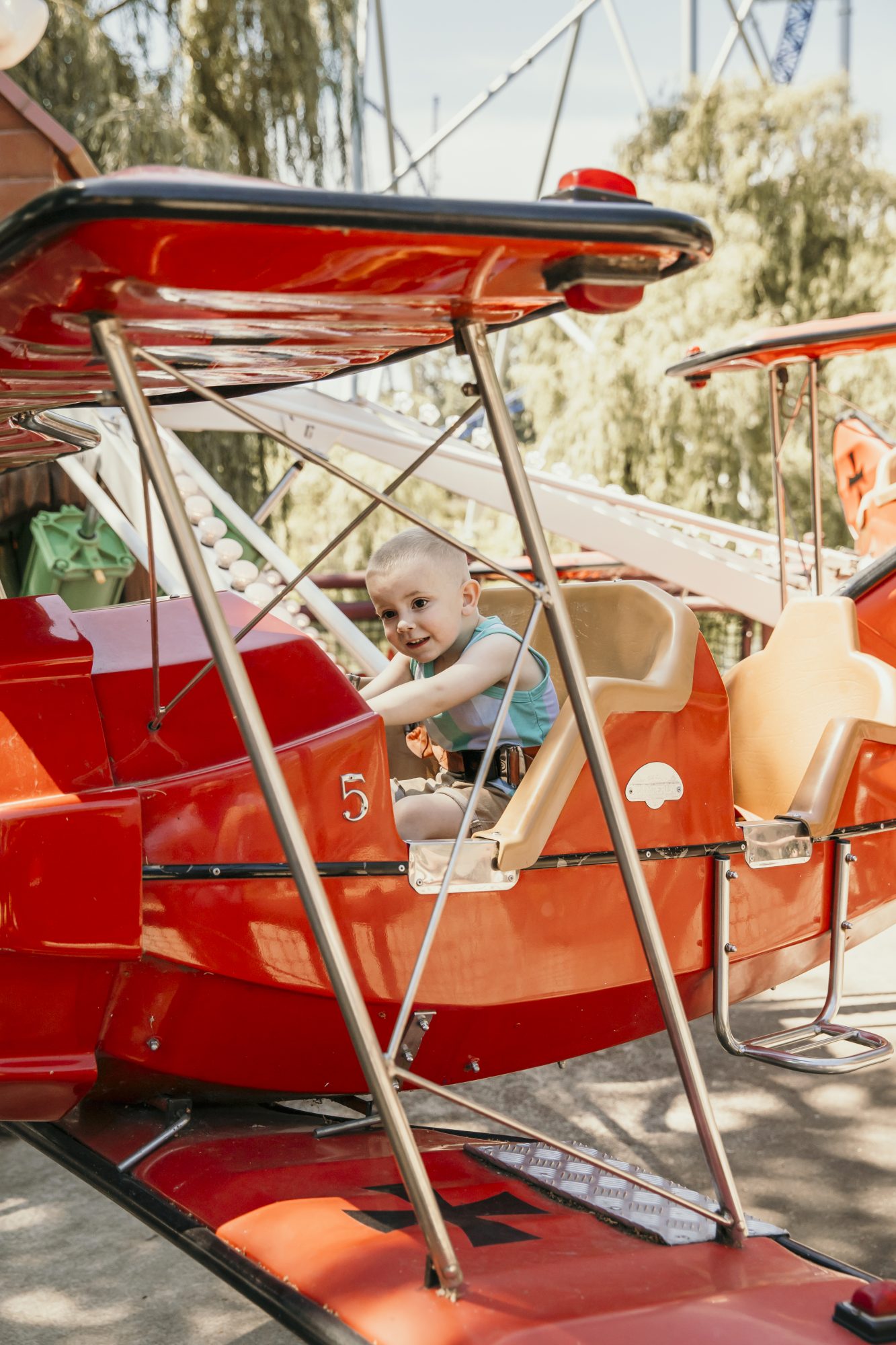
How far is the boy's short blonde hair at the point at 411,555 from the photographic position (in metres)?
2.39

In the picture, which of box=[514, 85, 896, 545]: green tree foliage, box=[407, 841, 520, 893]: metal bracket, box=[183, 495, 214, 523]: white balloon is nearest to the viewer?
box=[407, 841, 520, 893]: metal bracket

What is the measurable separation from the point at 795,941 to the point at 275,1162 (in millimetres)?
1401

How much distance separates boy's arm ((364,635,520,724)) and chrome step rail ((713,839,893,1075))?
654mm

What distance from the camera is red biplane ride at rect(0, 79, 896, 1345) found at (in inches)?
59.0

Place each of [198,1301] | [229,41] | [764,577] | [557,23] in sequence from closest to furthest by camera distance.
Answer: [198,1301]
[764,577]
[229,41]
[557,23]

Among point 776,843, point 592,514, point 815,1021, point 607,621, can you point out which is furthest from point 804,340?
point 592,514

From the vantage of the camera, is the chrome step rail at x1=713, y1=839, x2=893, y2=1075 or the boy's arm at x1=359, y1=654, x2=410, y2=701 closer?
the chrome step rail at x1=713, y1=839, x2=893, y2=1075

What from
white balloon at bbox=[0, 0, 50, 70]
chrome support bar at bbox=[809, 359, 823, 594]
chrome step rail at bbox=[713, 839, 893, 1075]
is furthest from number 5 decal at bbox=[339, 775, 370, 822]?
chrome support bar at bbox=[809, 359, 823, 594]

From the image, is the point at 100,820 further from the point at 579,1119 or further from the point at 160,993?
the point at 579,1119

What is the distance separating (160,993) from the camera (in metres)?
2.02

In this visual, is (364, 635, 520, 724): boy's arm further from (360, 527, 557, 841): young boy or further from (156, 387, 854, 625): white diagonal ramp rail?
(156, 387, 854, 625): white diagonal ramp rail

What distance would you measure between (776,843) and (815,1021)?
18.9 inches

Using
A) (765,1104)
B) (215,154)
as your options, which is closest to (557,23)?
(215,154)

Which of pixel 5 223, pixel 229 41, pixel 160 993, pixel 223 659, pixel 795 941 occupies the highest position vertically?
pixel 229 41
